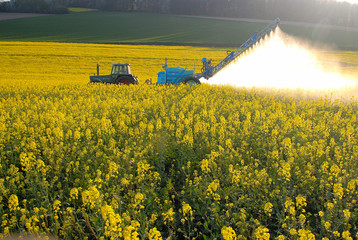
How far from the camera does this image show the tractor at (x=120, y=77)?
17.2m

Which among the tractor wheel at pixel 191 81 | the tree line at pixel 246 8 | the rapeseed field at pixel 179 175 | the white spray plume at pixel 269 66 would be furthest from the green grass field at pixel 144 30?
the rapeseed field at pixel 179 175

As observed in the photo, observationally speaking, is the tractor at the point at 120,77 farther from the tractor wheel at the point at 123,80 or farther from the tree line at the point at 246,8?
the tree line at the point at 246,8

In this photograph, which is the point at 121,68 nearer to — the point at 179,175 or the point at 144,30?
the point at 179,175

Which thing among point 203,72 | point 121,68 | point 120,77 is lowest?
point 120,77

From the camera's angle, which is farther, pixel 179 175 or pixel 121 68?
pixel 121 68

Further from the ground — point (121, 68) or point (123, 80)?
point (121, 68)

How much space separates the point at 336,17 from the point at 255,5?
1962 centimetres

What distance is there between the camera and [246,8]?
7744 cm

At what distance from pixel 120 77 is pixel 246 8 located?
69.0 metres

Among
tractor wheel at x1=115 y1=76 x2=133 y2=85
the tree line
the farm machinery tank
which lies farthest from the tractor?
the tree line

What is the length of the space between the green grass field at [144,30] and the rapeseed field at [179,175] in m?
43.2

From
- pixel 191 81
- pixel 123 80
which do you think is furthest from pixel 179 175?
pixel 123 80

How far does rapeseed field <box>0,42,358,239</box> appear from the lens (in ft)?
11.2

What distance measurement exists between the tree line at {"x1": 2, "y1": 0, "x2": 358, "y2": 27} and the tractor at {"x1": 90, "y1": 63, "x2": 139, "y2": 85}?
67.2 meters
